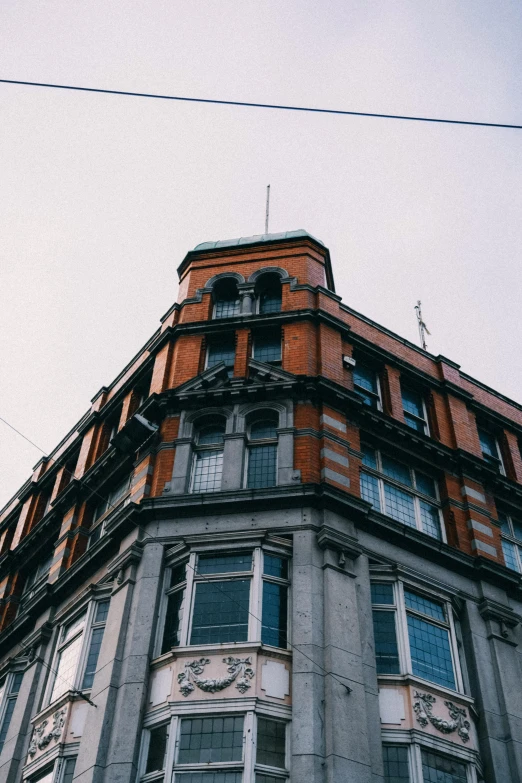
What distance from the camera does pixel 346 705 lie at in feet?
62.8

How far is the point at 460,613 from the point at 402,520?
3217 millimetres

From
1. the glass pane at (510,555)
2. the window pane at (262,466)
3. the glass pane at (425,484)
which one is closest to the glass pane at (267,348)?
the window pane at (262,466)

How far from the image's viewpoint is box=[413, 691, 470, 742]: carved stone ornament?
20.5 metres

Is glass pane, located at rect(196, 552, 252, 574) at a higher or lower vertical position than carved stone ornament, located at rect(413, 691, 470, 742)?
higher

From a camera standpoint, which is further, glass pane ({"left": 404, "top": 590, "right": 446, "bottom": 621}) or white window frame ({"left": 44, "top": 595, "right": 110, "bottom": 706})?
glass pane ({"left": 404, "top": 590, "right": 446, "bottom": 621})

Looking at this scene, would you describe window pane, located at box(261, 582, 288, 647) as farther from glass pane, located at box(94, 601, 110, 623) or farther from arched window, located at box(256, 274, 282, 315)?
arched window, located at box(256, 274, 282, 315)

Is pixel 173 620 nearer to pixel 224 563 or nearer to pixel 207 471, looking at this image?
pixel 224 563

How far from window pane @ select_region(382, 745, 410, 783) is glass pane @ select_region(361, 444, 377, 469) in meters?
8.84

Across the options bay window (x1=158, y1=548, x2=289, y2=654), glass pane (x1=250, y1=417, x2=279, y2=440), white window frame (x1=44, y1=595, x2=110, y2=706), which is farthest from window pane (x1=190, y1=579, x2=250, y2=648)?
glass pane (x1=250, y1=417, x2=279, y2=440)

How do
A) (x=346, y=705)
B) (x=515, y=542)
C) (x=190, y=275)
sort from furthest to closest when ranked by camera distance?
(x=190, y=275), (x=515, y=542), (x=346, y=705)

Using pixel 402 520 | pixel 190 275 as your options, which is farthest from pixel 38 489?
pixel 402 520

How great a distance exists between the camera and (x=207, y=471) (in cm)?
2519

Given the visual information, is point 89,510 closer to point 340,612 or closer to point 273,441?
point 273,441

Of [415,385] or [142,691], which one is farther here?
[415,385]
